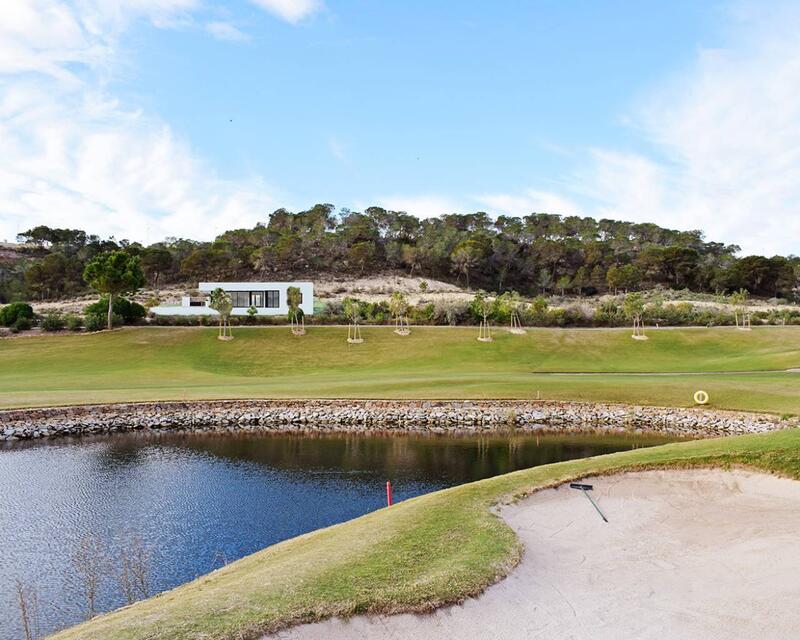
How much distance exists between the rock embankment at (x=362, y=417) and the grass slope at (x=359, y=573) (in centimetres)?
2036

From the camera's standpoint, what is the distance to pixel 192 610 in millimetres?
8203

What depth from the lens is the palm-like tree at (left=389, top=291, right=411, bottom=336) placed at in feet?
221

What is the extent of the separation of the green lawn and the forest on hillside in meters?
48.6

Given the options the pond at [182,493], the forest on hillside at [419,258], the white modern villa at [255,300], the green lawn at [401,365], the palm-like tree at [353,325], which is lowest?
the pond at [182,493]

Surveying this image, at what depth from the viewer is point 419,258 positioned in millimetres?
121062

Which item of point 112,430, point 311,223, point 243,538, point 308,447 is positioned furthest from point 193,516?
point 311,223

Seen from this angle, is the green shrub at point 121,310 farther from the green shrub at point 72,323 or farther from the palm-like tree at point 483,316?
the palm-like tree at point 483,316

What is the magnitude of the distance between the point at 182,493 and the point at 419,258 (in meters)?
100

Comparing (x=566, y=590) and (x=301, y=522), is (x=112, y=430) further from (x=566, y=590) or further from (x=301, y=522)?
(x=566, y=590)

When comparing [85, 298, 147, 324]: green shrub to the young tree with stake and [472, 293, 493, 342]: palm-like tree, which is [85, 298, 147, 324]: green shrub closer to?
the young tree with stake

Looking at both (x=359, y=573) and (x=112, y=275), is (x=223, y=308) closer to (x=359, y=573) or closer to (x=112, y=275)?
(x=112, y=275)

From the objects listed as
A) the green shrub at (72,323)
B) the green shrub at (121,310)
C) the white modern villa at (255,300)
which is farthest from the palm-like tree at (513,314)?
the green shrub at (72,323)

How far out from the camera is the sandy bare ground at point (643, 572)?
8.33m

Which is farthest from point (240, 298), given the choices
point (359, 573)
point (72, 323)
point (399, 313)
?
point (359, 573)
